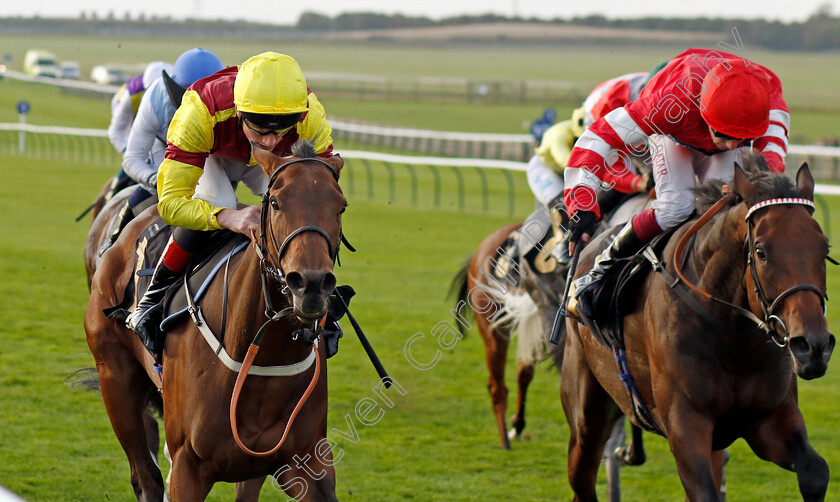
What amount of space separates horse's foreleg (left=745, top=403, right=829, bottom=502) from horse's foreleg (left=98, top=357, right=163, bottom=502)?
228cm

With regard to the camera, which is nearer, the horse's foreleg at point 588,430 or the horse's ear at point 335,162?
the horse's ear at point 335,162

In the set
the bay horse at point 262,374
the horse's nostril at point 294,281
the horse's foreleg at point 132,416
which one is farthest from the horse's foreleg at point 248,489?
the horse's nostril at point 294,281

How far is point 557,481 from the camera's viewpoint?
18.1 feet

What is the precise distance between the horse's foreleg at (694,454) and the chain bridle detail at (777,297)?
0.52 metres

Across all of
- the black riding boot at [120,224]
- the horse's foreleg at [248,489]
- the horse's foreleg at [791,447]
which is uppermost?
the horse's foreleg at [791,447]

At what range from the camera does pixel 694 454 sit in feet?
11.7

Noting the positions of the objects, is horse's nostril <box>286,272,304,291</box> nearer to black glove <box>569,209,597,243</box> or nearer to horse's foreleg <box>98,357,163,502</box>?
horse's foreleg <box>98,357,163,502</box>

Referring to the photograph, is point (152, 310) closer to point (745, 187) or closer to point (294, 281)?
point (294, 281)

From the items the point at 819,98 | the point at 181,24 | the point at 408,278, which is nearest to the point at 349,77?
the point at 181,24

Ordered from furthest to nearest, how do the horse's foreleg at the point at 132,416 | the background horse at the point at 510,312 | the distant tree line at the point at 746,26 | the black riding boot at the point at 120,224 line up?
1. the distant tree line at the point at 746,26
2. the background horse at the point at 510,312
3. the black riding boot at the point at 120,224
4. the horse's foreleg at the point at 132,416

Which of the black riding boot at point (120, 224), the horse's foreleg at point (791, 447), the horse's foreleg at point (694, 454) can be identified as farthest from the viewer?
the black riding boot at point (120, 224)

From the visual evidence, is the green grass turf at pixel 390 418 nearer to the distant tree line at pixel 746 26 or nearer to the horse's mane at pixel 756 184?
the horse's mane at pixel 756 184

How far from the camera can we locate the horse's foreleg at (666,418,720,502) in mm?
3533

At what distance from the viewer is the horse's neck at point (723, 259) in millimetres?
3430
